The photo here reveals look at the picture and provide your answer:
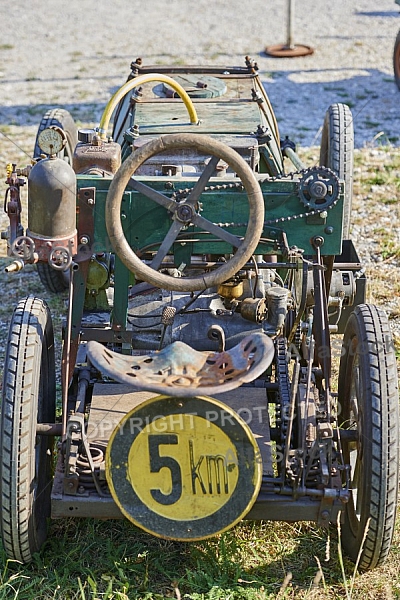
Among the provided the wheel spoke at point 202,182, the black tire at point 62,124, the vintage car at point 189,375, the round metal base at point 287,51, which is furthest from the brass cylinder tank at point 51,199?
the round metal base at point 287,51

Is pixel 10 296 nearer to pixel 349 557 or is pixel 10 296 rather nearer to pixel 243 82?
pixel 243 82

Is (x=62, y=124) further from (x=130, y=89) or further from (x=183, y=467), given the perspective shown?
(x=183, y=467)

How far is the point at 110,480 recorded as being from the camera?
126 inches

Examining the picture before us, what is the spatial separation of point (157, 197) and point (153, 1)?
46.9 feet

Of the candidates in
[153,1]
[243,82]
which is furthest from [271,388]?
[153,1]

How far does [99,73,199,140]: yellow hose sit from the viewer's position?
4.36m

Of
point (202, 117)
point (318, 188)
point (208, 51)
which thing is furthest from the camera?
point (208, 51)

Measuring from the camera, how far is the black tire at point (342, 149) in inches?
228

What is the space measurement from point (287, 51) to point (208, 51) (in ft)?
4.09

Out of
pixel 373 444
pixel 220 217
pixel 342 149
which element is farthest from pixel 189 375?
pixel 342 149

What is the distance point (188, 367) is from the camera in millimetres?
3295

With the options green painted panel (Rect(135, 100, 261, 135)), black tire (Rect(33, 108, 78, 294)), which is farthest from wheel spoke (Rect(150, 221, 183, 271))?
black tire (Rect(33, 108, 78, 294))

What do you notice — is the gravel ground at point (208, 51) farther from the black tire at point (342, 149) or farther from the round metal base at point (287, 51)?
the black tire at point (342, 149)

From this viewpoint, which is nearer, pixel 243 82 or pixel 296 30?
pixel 243 82
